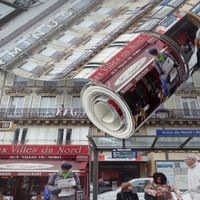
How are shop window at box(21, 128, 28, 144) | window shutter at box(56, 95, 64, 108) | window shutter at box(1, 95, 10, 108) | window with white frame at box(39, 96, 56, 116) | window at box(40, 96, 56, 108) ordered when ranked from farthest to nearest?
window at box(40, 96, 56, 108) < window shutter at box(56, 95, 64, 108) < window shutter at box(1, 95, 10, 108) < window with white frame at box(39, 96, 56, 116) < shop window at box(21, 128, 28, 144)

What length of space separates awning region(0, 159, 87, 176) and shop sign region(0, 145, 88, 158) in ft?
1.19

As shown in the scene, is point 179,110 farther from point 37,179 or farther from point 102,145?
point 102,145

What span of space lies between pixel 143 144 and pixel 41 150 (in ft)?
29.8

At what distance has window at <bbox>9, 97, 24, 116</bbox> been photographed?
51.4ft

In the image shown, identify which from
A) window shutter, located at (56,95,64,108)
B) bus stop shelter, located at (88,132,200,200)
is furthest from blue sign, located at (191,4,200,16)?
window shutter, located at (56,95,64,108)

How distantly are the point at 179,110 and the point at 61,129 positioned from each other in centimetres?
643

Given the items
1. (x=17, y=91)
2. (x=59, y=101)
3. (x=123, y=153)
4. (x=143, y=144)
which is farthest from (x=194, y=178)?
(x=17, y=91)

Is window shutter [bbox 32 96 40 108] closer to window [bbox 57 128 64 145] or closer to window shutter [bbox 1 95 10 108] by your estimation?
window shutter [bbox 1 95 10 108]

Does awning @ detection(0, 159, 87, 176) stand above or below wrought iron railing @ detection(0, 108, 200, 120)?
below

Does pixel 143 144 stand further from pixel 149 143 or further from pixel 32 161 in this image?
pixel 32 161

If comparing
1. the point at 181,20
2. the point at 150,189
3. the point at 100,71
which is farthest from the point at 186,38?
the point at 150,189

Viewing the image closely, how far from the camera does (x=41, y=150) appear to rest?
12938mm

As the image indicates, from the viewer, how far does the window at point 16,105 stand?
51.4 ft

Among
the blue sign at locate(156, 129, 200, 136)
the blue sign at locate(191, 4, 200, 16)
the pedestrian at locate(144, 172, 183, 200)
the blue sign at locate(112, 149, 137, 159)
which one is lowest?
the pedestrian at locate(144, 172, 183, 200)
